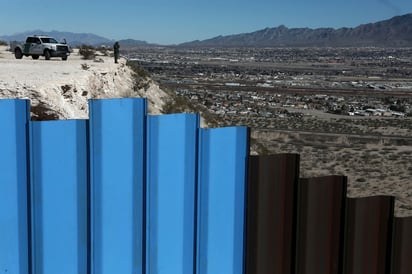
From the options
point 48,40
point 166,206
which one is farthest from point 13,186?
point 48,40

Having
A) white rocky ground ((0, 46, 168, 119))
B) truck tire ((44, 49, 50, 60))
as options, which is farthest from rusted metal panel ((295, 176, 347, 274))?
truck tire ((44, 49, 50, 60))

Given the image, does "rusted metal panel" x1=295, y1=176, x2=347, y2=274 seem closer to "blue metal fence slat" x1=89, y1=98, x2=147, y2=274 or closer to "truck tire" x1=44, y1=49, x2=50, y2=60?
"blue metal fence slat" x1=89, y1=98, x2=147, y2=274

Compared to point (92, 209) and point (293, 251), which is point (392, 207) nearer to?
point (293, 251)

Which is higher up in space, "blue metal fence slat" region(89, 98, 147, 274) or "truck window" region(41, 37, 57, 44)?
"truck window" region(41, 37, 57, 44)

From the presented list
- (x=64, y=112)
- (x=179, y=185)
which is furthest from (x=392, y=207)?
(x=64, y=112)

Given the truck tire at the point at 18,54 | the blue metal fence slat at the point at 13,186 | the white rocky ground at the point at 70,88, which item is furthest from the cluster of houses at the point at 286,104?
the blue metal fence slat at the point at 13,186

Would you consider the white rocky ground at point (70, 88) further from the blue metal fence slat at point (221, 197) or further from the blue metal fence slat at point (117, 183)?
the blue metal fence slat at point (221, 197)

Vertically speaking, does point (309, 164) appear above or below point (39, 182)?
below

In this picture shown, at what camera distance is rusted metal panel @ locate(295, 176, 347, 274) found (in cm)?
376

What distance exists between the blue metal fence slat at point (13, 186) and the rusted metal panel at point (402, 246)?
2674 mm

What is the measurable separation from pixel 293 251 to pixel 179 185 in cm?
100

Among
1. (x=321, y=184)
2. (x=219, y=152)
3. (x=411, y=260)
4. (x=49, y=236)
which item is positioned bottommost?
(x=411, y=260)

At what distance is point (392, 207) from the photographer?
3.85 m

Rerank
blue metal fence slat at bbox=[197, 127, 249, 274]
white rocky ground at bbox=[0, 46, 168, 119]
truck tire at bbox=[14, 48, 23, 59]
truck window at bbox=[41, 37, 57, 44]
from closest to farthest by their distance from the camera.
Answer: blue metal fence slat at bbox=[197, 127, 249, 274]
white rocky ground at bbox=[0, 46, 168, 119]
truck tire at bbox=[14, 48, 23, 59]
truck window at bbox=[41, 37, 57, 44]
